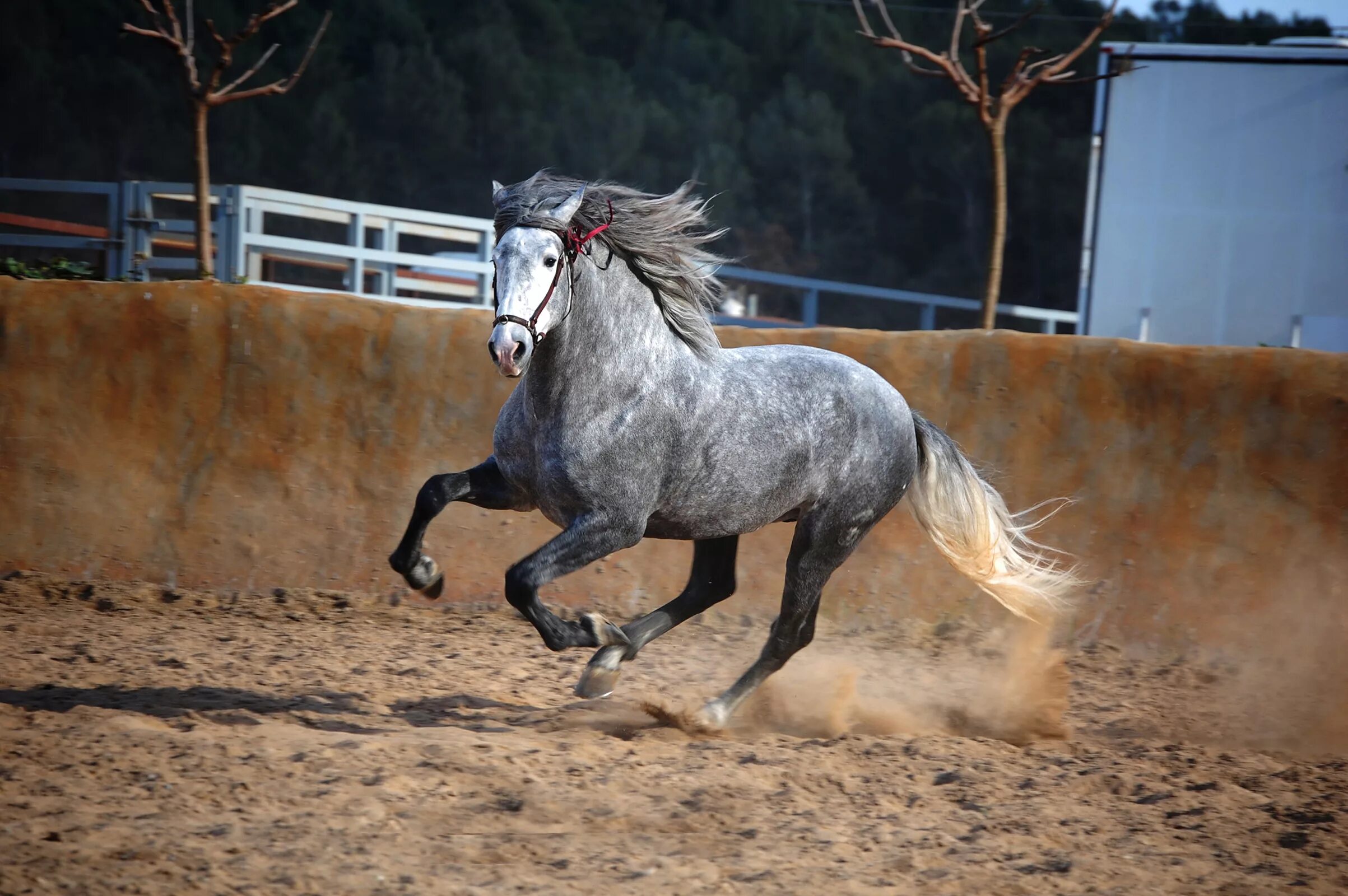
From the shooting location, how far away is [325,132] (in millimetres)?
28984

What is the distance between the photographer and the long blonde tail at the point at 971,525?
5.04 metres

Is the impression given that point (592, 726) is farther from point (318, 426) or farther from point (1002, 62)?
point (1002, 62)

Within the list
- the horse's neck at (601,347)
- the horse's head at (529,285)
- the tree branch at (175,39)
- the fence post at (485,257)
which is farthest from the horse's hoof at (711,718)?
the fence post at (485,257)

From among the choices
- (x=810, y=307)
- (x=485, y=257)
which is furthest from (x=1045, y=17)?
(x=485, y=257)

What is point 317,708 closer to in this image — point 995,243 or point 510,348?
point 510,348

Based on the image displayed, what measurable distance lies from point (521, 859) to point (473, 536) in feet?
→ 10.8

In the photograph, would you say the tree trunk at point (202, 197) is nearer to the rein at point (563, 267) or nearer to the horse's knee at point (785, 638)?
the rein at point (563, 267)

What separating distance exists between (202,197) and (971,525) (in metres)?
5.82

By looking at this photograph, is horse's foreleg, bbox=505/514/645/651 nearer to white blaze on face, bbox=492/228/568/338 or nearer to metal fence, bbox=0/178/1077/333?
white blaze on face, bbox=492/228/568/338

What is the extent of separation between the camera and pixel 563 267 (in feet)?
12.8

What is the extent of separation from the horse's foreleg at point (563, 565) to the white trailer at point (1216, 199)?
28.8ft

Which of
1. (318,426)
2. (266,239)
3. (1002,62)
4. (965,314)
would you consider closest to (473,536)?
(318,426)

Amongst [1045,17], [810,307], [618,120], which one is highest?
[1045,17]

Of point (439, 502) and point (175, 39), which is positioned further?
point (175, 39)
